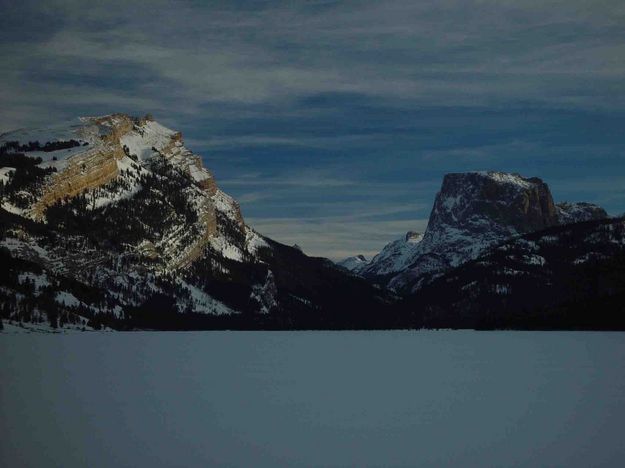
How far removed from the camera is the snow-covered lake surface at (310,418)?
133ft

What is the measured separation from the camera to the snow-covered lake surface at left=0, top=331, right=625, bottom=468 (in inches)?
1591

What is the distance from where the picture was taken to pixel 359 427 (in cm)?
5028

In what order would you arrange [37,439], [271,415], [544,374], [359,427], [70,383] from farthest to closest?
1. [544,374]
2. [70,383]
3. [271,415]
4. [359,427]
5. [37,439]

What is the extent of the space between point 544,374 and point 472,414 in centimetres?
3778

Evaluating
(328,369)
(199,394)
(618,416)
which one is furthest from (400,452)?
(328,369)

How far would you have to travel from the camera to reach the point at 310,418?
5441cm

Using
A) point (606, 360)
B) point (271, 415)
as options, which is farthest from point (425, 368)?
point (271, 415)

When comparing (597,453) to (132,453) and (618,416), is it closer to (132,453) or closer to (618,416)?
(618,416)

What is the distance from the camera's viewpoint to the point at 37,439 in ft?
141

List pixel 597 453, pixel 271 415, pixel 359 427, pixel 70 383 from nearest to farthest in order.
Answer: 1. pixel 597 453
2. pixel 359 427
3. pixel 271 415
4. pixel 70 383

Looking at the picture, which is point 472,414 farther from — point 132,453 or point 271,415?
point 132,453

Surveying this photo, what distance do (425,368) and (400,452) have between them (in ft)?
207

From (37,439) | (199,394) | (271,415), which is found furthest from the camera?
(199,394)

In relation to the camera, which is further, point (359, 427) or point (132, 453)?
point (359, 427)
